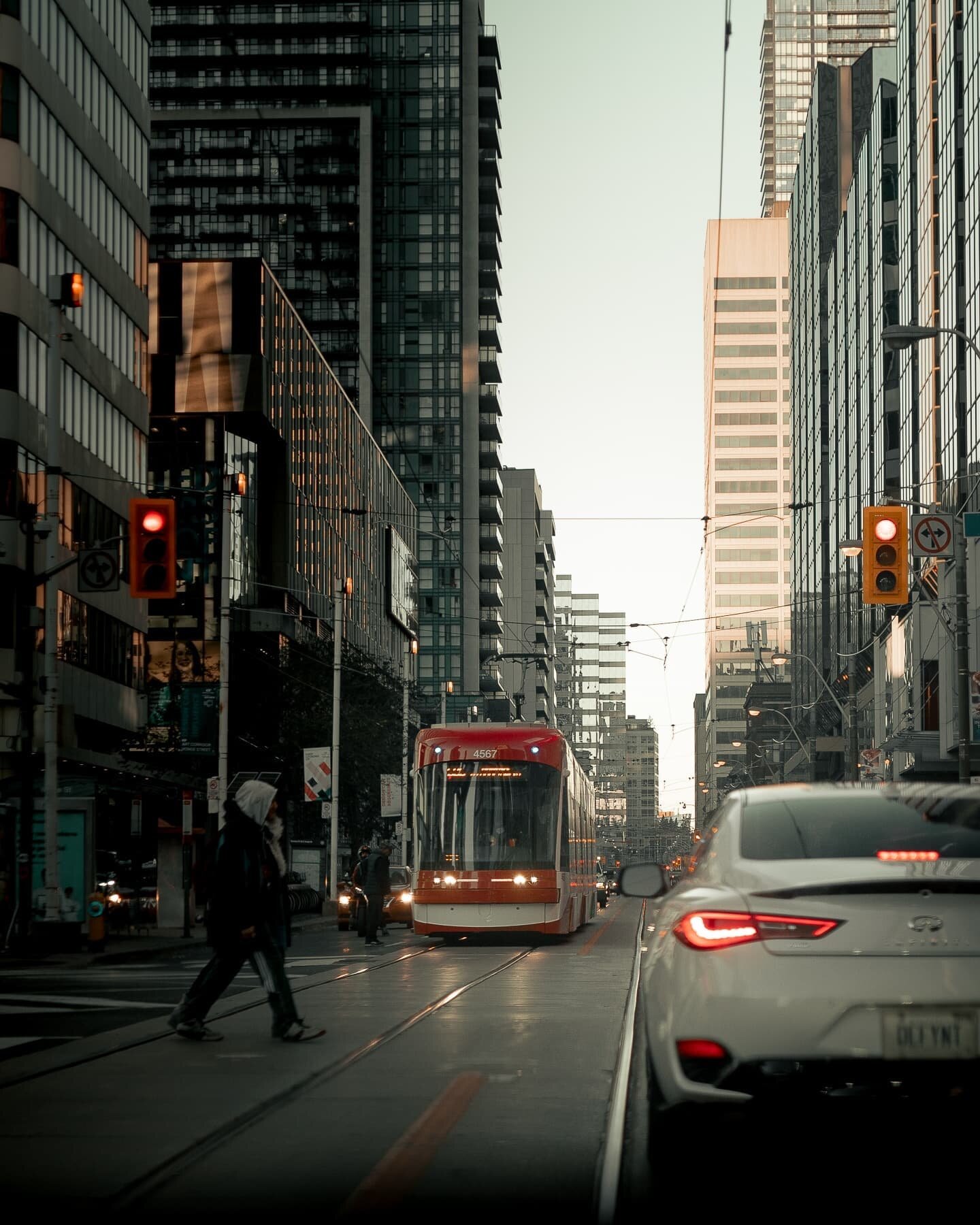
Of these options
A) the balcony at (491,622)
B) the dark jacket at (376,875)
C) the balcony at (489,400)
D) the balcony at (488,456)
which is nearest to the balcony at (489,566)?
the balcony at (491,622)

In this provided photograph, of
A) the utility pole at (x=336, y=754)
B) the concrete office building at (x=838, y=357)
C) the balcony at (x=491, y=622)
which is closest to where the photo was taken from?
the utility pole at (x=336, y=754)

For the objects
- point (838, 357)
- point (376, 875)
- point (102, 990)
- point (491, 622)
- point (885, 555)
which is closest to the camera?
point (102, 990)

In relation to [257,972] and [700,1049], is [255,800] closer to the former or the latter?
[257,972]

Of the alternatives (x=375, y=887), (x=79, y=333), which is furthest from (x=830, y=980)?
(x=79, y=333)

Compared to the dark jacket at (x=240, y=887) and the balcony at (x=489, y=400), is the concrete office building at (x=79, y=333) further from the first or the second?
the balcony at (x=489, y=400)

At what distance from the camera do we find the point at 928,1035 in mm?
6227

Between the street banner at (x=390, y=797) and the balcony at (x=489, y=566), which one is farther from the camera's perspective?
the balcony at (x=489, y=566)

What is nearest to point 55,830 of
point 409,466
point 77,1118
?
point 77,1118

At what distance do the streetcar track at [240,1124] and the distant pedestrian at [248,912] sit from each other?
817mm

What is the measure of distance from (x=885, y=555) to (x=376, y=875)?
11.6 m

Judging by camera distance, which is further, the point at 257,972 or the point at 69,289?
the point at 69,289

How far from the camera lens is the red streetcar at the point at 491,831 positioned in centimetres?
2650

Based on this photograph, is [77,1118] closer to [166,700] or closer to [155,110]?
[166,700]

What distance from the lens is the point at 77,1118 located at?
345 inches
